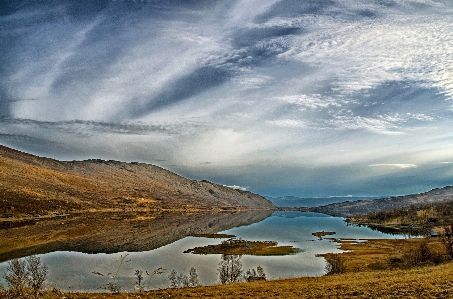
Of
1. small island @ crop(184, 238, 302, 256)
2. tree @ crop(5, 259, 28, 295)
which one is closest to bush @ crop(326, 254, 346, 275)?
small island @ crop(184, 238, 302, 256)

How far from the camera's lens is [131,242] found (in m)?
96.4

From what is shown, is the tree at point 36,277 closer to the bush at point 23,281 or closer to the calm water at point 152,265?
the bush at point 23,281

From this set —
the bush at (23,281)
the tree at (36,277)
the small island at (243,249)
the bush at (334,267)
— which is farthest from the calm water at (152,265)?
the bush at (23,281)

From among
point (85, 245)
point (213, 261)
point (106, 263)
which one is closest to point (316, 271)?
point (213, 261)

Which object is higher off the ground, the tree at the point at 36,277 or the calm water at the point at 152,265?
the tree at the point at 36,277

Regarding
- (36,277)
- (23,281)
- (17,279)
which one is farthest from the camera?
(36,277)

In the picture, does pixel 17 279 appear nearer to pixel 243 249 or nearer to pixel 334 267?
pixel 334 267

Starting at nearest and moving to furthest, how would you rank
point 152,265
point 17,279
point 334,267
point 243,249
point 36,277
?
1. point 17,279
2. point 36,277
3. point 152,265
4. point 334,267
5. point 243,249

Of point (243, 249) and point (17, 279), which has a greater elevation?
point (17, 279)

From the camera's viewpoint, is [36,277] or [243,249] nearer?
[36,277]

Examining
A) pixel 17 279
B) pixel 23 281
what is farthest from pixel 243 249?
pixel 17 279

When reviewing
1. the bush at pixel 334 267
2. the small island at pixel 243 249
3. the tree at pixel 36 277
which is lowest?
the bush at pixel 334 267

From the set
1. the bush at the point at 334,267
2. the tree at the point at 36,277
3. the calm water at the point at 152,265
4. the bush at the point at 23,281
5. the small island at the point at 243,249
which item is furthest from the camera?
the small island at the point at 243,249

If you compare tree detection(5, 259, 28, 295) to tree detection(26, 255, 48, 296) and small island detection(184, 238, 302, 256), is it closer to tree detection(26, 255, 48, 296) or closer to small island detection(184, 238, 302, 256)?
tree detection(26, 255, 48, 296)
